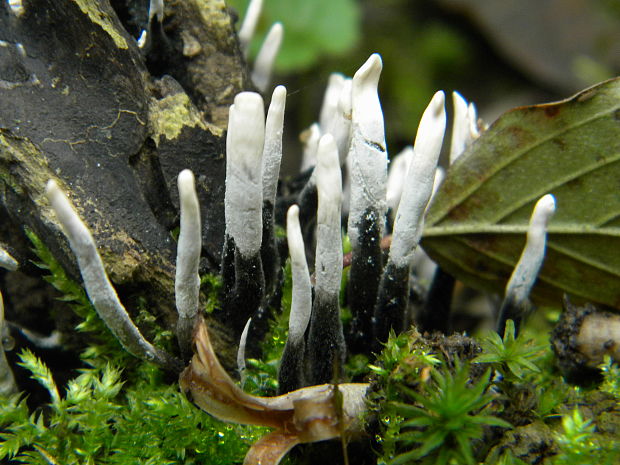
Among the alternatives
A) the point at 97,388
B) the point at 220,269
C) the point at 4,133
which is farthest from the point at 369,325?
the point at 4,133

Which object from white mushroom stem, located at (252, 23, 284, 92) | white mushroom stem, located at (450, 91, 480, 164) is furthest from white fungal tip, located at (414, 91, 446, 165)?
white mushroom stem, located at (252, 23, 284, 92)

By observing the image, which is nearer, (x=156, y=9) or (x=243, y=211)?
(x=243, y=211)

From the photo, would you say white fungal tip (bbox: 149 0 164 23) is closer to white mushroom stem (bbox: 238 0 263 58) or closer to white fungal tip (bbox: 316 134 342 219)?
white mushroom stem (bbox: 238 0 263 58)

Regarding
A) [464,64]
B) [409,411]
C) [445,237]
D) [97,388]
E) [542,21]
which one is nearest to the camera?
[409,411]

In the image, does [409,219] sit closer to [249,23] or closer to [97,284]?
[97,284]

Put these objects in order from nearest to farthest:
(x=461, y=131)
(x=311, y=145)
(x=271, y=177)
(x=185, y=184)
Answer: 1. (x=185, y=184)
2. (x=271, y=177)
3. (x=461, y=131)
4. (x=311, y=145)

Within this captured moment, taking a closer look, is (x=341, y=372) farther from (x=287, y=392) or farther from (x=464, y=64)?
(x=464, y=64)

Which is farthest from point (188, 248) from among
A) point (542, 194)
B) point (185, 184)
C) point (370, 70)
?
point (542, 194)

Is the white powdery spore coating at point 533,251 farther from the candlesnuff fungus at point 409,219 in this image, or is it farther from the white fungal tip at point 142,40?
the white fungal tip at point 142,40
